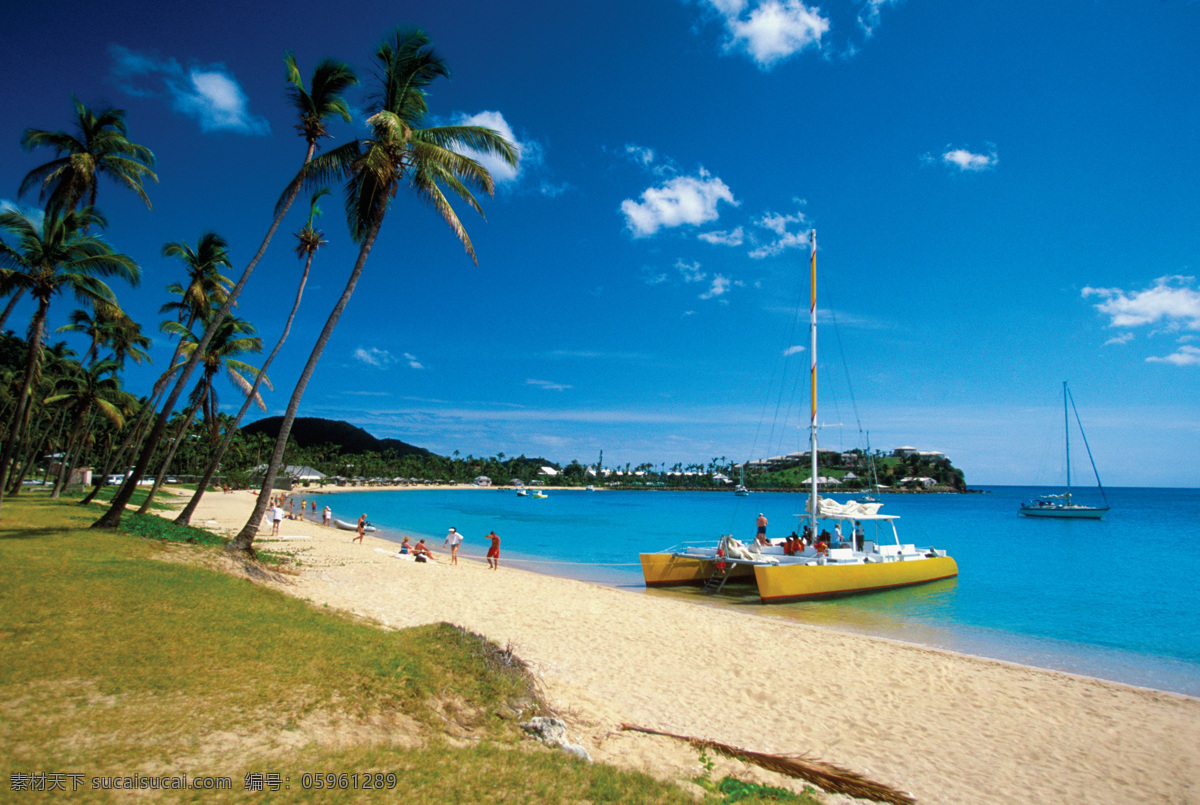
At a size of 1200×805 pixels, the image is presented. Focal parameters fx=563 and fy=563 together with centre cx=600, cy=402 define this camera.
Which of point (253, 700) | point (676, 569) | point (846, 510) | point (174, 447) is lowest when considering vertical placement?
point (676, 569)

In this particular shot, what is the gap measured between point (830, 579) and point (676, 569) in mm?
4841

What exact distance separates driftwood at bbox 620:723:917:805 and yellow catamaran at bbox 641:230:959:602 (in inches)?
412

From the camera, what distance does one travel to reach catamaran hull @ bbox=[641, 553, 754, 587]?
19016mm

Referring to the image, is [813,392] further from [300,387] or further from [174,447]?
[174,447]

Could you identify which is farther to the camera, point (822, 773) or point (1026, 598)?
point (1026, 598)

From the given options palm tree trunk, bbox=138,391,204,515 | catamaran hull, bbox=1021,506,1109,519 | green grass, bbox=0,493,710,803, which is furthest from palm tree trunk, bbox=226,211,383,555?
catamaran hull, bbox=1021,506,1109,519

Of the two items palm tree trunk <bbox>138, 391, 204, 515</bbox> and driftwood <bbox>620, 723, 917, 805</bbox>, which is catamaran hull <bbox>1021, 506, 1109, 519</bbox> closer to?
driftwood <bbox>620, 723, 917, 805</bbox>

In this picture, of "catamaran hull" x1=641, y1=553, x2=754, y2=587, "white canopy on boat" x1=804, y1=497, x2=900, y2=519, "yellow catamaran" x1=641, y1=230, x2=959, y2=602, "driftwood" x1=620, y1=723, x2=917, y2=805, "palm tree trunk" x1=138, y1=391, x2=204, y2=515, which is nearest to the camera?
"driftwood" x1=620, y1=723, x2=917, y2=805

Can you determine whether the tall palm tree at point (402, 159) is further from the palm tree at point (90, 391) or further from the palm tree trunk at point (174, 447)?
the palm tree at point (90, 391)

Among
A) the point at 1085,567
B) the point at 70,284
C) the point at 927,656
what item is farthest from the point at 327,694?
the point at 1085,567

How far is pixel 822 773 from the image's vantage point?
5809mm

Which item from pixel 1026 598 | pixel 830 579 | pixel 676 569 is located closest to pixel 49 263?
pixel 676 569

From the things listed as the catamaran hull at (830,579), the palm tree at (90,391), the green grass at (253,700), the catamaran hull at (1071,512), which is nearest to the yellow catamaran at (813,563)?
the catamaran hull at (830,579)

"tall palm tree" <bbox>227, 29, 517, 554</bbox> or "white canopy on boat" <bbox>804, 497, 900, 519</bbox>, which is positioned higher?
"tall palm tree" <bbox>227, 29, 517, 554</bbox>
